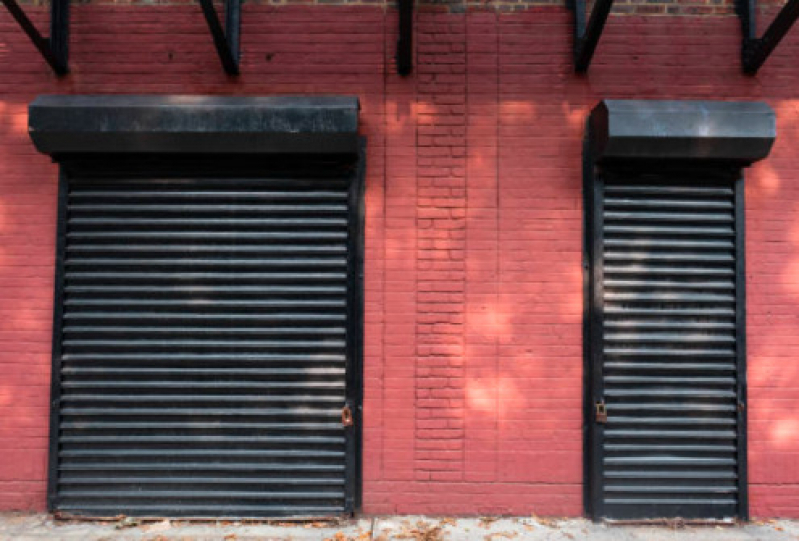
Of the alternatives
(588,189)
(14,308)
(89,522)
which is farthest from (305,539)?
(588,189)

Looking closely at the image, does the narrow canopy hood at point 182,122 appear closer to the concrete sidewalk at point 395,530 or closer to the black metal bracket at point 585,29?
the black metal bracket at point 585,29

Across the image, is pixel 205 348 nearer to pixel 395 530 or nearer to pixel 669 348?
pixel 395 530

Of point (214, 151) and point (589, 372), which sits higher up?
point (214, 151)

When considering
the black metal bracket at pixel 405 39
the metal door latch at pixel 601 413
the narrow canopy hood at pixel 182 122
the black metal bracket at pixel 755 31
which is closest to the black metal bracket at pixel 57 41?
the narrow canopy hood at pixel 182 122

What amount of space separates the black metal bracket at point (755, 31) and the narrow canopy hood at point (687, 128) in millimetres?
526

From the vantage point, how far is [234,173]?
4.35m

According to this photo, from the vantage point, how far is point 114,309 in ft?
14.1

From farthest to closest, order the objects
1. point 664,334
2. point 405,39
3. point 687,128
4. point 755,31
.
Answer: point 755,31
point 664,334
point 405,39
point 687,128

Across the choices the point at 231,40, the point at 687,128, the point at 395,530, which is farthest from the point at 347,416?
the point at 687,128

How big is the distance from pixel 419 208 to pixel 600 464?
2.61 meters

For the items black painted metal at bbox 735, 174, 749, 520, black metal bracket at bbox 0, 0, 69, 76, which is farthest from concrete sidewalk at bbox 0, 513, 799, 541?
black metal bracket at bbox 0, 0, 69, 76

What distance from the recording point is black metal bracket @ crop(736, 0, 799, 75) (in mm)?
4031

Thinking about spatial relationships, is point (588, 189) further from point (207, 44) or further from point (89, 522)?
point (89, 522)

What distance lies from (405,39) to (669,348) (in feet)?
11.1
